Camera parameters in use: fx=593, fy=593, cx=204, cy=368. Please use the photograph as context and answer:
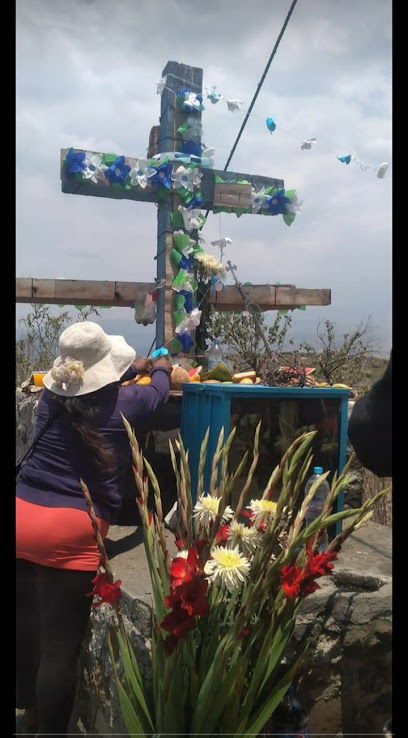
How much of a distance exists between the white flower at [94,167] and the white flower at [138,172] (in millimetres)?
192

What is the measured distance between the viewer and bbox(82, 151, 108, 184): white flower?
155 inches

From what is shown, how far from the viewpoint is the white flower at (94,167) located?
3941 millimetres

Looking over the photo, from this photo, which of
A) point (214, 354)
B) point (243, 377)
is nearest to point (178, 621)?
point (243, 377)

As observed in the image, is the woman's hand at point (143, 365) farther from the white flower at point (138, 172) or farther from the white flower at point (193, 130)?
the white flower at point (193, 130)

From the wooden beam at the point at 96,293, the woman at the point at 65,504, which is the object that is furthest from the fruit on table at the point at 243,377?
the wooden beam at the point at 96,293

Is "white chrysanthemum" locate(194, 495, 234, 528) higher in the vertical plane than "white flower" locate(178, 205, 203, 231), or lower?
lower

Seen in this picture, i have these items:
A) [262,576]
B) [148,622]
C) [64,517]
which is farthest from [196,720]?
[64,517]

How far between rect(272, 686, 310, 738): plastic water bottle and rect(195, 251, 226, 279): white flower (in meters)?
3.02

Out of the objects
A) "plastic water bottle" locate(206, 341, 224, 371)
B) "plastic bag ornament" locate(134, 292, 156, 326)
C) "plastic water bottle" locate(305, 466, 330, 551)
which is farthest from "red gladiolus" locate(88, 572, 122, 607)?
"plastic bag ornament" locate(134, 292, 156, 326)

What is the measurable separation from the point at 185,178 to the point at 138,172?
0.33 meters

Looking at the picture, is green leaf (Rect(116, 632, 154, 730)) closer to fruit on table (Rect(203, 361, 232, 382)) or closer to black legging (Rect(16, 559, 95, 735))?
black legging (Rect(16, 559, 95, 735))

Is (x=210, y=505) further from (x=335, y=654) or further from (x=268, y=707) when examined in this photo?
(x=335, y=654)
